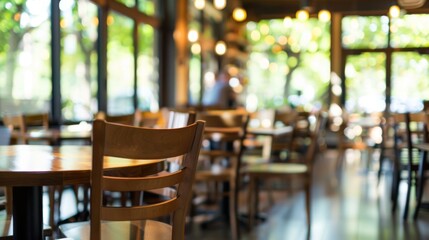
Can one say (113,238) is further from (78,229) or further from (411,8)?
(411,8)

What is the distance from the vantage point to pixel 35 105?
19.6 ft

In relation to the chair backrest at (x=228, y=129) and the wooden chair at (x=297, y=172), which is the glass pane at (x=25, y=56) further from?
the wooden chair at (x=297, y=172)

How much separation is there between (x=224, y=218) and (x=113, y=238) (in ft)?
8.55

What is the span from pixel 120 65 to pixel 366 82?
6.92 m

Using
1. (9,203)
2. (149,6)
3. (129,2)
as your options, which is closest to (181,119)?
(9,203)

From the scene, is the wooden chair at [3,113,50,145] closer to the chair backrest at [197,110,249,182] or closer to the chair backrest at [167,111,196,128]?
the chair backrest at [197,110,249,182]

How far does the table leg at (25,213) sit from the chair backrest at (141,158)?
1.29 ft

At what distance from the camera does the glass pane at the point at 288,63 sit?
43.2ft

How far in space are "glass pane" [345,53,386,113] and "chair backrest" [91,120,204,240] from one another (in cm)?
1101

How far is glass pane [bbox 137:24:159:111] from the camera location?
28.3 feet

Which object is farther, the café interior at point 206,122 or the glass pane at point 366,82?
the glass pane at point 366,82

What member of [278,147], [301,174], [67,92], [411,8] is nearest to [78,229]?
[301,174]

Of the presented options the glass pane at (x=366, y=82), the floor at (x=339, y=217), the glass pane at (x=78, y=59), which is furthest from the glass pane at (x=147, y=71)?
the glass pane at (x=366, y=82)

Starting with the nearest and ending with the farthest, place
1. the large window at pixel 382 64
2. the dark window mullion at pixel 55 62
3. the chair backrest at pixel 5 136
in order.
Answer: the chair backrest at pixel 5 136 < the dark window mullion at pixel 55 62 < the large window at pixel 382 64
